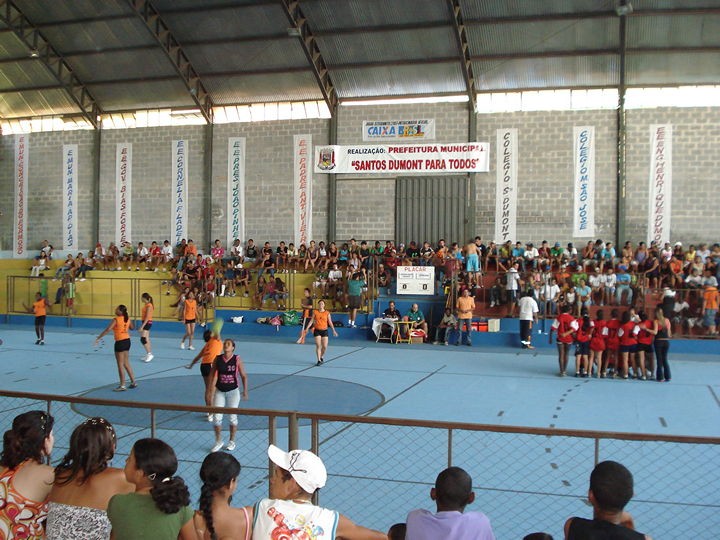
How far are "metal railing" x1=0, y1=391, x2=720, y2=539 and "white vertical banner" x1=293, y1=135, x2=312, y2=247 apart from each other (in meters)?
19.5

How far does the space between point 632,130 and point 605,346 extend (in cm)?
1388

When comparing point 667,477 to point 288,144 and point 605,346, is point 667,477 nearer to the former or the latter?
point 605,346

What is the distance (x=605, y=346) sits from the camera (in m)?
16.8

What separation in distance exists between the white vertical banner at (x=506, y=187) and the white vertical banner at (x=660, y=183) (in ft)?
17.8

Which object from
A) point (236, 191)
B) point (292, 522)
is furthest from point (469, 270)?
point (292, 522)

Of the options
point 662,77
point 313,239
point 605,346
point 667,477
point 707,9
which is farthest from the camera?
point 313,239

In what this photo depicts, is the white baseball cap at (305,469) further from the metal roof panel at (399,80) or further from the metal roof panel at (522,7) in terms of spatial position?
the metal roof panel at (399,80)

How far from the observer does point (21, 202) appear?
35281 mm

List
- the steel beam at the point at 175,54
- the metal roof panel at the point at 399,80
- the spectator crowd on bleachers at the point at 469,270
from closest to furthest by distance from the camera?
the spectator crowd on bleachers at the point at 469,270
the steel beam at the point at 175,54
the metal roof panel at the point at 399,80

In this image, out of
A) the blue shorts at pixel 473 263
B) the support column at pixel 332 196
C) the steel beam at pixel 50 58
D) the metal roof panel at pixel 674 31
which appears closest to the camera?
the metal roof panel at pixel 674 31

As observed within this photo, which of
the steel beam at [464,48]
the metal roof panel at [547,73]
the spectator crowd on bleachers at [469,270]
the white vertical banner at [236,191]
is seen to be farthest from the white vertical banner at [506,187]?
the white vertical banner at [236,191]

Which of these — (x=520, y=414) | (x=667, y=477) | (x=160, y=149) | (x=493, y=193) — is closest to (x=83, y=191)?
(x=160, y=149)

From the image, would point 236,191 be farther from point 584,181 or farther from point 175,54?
point 584,181

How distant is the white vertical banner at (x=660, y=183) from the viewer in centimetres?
2695
